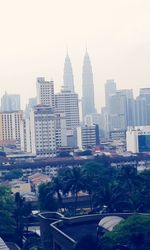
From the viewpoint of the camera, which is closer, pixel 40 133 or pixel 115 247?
pixel 115 247

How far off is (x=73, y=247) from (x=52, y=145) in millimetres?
48256

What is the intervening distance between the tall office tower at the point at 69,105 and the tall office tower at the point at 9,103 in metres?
48.5

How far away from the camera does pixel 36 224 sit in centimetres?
2712

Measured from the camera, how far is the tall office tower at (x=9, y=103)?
136 metres

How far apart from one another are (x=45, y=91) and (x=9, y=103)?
195ft

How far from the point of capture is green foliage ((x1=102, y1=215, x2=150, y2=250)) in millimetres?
16891

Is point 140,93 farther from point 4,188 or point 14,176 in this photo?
point 4,188

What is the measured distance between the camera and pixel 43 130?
212 ft

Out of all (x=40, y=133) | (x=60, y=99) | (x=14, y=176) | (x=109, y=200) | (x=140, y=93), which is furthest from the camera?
(x=140, y=93)

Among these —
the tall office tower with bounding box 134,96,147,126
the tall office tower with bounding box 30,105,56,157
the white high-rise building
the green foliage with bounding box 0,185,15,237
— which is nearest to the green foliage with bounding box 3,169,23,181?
the white high-rise building

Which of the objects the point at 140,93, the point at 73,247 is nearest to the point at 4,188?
the point at 73,247

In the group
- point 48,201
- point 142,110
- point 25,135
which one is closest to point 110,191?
Result: point 48,201

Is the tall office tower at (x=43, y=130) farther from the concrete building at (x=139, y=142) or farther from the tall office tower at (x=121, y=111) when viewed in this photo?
the tall office tower at (x=121, y=111)

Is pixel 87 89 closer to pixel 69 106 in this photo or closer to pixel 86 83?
pixel 86 83
